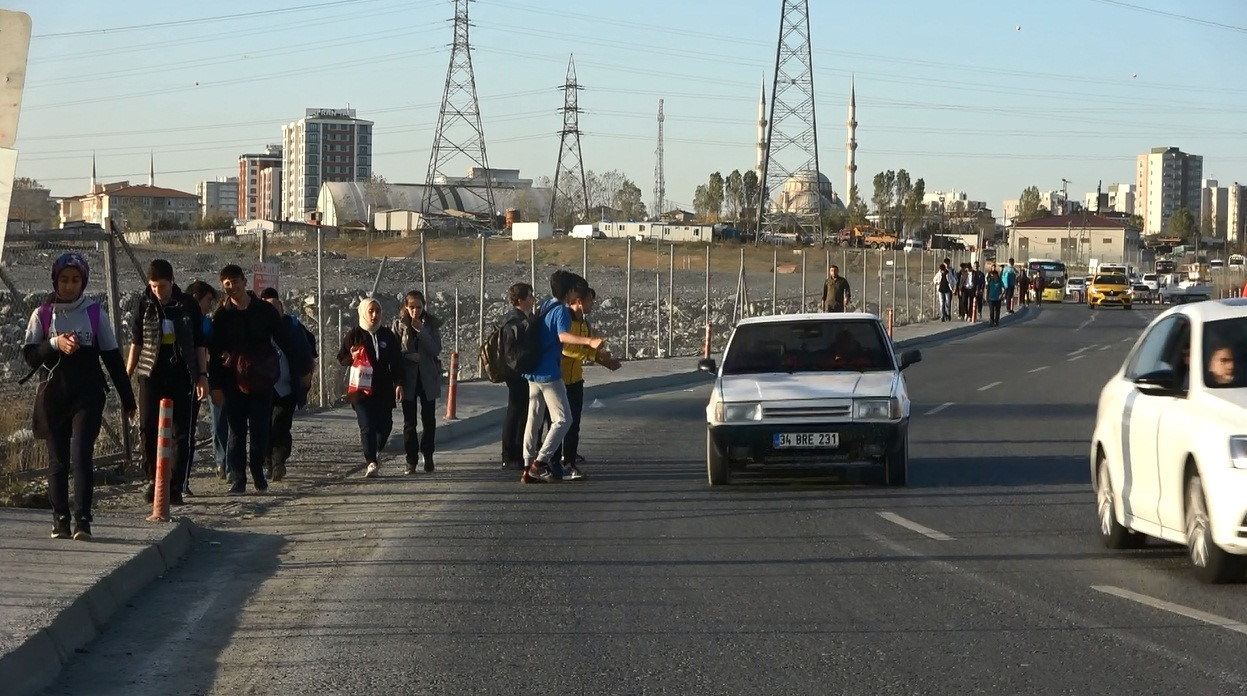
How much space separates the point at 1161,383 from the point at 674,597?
10.1 ft

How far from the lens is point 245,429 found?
43.8ft

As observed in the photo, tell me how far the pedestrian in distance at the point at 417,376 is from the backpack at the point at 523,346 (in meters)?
1.37

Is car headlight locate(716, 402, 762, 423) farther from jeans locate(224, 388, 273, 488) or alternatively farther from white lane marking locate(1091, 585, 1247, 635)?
white lane marking locate(1091, 585, 1247, 635)

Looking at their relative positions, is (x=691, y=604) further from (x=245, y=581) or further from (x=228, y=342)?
(x=228, y=342)

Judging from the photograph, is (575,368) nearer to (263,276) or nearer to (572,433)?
(572,433)

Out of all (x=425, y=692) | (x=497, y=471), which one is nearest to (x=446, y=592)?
(x=425, y=692)

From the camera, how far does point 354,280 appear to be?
64.8 meters

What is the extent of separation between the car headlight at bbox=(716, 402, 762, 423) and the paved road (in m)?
0.66

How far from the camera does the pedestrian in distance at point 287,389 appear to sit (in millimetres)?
13867

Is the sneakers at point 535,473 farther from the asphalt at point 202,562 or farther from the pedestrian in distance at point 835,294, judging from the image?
the pedestrian in distance at point 835,294

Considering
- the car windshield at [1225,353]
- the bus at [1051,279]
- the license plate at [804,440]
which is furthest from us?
the bus at [1051,279]

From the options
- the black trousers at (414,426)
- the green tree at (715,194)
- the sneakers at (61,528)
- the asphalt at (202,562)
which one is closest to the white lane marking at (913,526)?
the asphalt at (202,562)

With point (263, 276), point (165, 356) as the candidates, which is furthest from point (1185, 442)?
point (263, 276)

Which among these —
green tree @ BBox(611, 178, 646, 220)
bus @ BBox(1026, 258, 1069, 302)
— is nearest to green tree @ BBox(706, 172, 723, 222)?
green tree @ BBox(611, 178, 646, 220)
